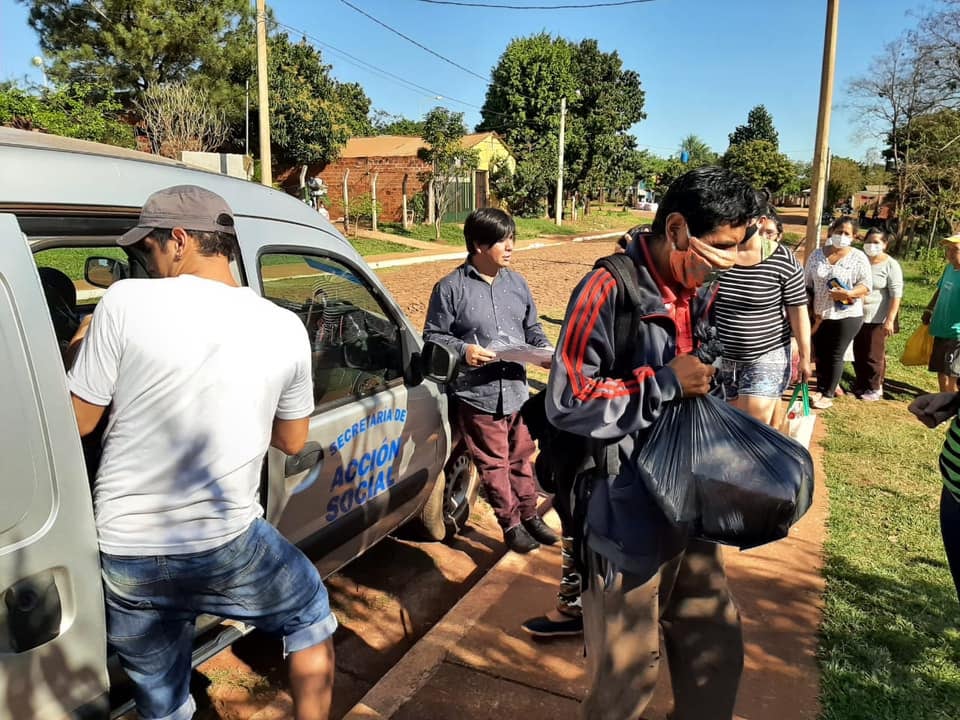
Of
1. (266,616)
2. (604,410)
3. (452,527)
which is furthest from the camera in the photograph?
(452,527)

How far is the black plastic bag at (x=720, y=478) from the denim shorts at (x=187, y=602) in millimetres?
974

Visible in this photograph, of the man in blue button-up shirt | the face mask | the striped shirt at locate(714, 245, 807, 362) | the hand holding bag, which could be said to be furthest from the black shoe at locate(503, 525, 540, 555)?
the face mask

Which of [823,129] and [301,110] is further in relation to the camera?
[301,110]

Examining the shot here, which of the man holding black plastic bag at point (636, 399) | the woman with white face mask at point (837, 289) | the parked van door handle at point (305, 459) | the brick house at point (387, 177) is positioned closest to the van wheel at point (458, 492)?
the parked van door handle at point (305, 459)

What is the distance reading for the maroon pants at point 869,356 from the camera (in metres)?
6.84

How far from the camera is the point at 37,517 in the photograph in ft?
5.32

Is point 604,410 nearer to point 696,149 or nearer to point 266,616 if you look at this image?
point 266,616

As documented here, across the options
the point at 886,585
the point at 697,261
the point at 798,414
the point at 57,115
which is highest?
the point at 57,115

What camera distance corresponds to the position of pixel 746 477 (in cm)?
175

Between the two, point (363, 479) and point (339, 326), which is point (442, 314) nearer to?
point (339, 326)

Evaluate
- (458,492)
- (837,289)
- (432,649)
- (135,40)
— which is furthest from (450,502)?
(135,40)

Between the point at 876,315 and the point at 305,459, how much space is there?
606 centimetres

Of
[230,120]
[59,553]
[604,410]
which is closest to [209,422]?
[59,553]

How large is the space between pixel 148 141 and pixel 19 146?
2414 centimetres
